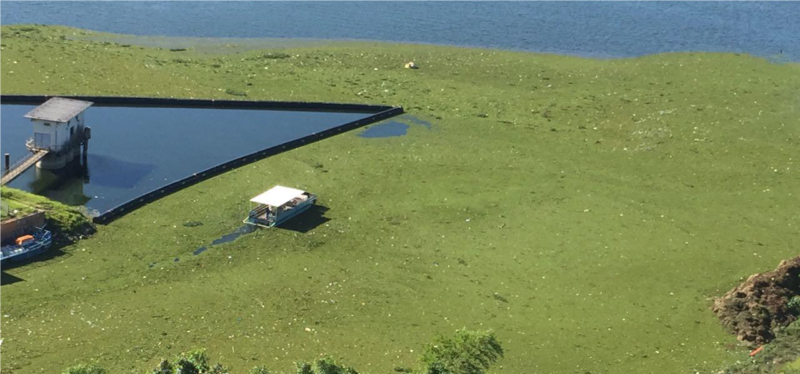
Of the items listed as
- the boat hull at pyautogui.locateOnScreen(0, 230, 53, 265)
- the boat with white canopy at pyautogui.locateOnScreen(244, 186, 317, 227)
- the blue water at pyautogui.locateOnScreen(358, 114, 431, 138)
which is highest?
the blue water at pyautogui.locateOnScreen(358, 114, 431, 138)

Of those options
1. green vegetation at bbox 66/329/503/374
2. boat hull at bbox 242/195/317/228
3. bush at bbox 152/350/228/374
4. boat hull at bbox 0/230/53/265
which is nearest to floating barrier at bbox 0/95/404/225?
boat hull at bbox 242/195/317/228

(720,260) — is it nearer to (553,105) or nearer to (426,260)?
(426,260)

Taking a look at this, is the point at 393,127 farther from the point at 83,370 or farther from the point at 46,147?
the point at 83,370

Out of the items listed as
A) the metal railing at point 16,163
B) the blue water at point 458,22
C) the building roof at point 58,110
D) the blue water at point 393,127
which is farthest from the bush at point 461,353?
the blue water at point 458,22

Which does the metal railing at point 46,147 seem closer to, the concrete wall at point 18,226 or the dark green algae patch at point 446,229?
the dark green algae patch at point 446,229

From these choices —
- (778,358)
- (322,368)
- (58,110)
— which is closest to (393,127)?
(58,110)

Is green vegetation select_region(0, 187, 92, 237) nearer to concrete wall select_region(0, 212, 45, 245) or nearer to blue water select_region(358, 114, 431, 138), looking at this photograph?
concrete wall select_region(0, 212, 45, 245)
